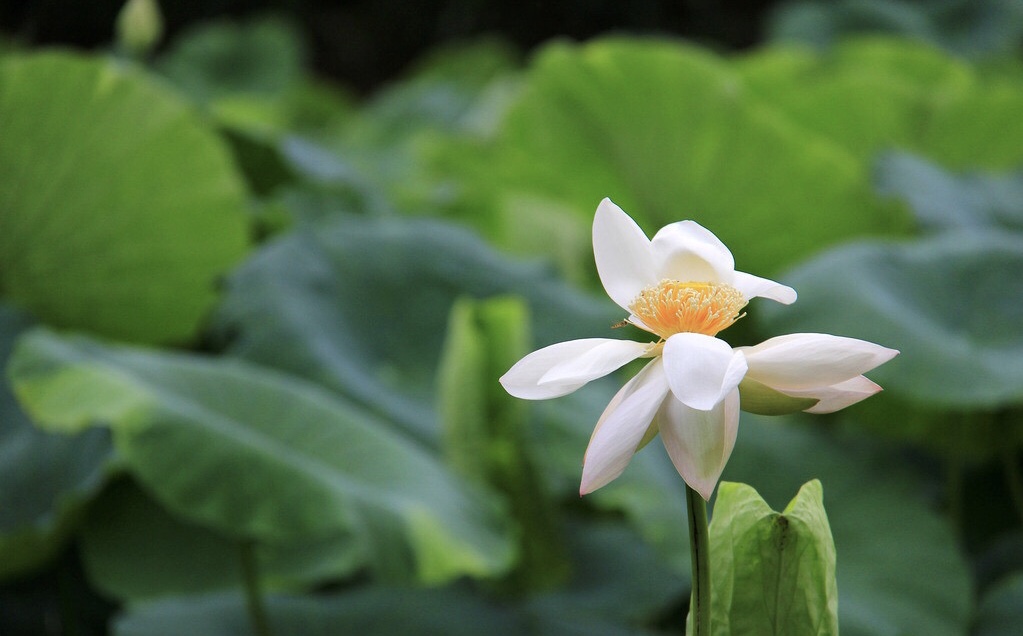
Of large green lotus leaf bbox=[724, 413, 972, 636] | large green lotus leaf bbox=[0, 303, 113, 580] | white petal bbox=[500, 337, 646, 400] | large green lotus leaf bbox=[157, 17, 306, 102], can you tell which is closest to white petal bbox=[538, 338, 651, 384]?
white petal bbox=[500, 337, 646, 400]

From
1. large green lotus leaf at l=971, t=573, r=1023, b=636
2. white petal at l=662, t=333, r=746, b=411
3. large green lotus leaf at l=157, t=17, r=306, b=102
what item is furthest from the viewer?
large green lotus leaf at l=157, t=17, r=306, b=102

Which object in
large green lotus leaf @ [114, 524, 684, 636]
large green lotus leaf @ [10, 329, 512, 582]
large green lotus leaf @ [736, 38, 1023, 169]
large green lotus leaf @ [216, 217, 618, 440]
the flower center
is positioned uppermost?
large green lotus leaf @ [736, 38, 1023, 169]

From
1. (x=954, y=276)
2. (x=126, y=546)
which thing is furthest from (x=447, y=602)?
(x=954, y=276)

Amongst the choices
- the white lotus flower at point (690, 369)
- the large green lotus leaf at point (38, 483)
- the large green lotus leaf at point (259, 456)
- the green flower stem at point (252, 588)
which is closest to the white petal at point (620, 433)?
the white lotus flower at point (690, 369)

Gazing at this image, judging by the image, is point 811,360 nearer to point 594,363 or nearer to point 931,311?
point 594,363

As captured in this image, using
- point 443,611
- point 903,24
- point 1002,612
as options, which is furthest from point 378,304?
point 903,24

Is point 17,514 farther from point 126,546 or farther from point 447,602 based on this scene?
point 447,602

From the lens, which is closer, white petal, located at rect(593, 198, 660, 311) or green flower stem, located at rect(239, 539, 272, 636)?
white petal, located at rect(593, 198, 660, 311)

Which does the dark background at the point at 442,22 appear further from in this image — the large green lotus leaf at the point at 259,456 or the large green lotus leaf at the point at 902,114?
the large green lotus leaf at the point at 259,456

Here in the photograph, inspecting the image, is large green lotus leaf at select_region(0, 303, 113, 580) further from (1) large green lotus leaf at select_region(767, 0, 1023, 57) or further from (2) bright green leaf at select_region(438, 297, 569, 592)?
(1) large green lotus leaf at select_region(767, 0, 1023, 57)
